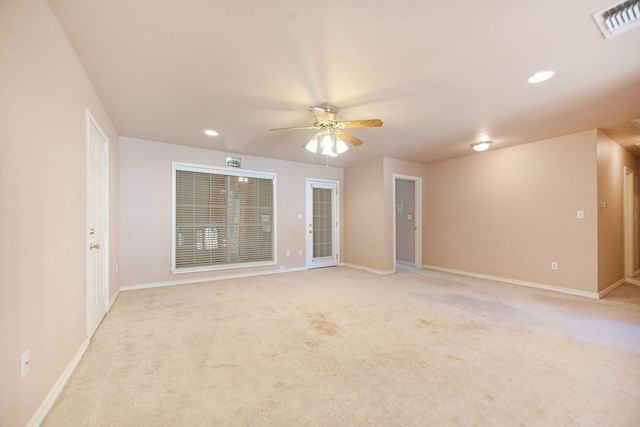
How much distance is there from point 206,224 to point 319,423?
417 centimetres

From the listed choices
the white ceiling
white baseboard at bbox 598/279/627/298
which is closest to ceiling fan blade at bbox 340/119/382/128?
the white ceiling

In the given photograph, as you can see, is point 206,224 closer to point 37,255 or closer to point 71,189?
point 71,189

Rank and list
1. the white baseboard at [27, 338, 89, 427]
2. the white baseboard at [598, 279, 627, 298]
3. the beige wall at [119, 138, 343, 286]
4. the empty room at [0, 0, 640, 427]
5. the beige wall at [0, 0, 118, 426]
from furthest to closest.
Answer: the beige wall at [119, 138, 343, 286] < the white baseboard at [598, 279, 627, 298] < the empty room at [0, 0, 640, 427] < the white baseboard at [27, 338, 89, 427] < the beige wall at [0, 0, 118, 426]

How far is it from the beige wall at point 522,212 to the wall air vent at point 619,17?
2783mm

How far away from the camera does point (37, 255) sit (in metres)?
1.49

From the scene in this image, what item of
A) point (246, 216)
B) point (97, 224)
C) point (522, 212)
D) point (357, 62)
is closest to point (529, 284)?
point (522, 212)

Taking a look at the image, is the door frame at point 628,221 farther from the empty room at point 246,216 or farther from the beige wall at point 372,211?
the beige wall at point 372,211

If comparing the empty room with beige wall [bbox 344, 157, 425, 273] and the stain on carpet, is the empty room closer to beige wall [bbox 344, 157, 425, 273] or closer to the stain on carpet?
the stain on carpet

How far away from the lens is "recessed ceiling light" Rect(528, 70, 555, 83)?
7.55 feet

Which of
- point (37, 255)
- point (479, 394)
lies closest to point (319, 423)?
point (479, 394)

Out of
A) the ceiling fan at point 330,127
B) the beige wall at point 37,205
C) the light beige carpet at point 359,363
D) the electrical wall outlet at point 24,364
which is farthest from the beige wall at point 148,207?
the electrical wall outlet at point 24,364

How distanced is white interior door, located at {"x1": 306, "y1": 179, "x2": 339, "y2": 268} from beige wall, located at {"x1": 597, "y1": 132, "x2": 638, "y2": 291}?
15.1ft

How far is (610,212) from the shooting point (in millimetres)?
4117

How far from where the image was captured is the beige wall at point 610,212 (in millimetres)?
3838
